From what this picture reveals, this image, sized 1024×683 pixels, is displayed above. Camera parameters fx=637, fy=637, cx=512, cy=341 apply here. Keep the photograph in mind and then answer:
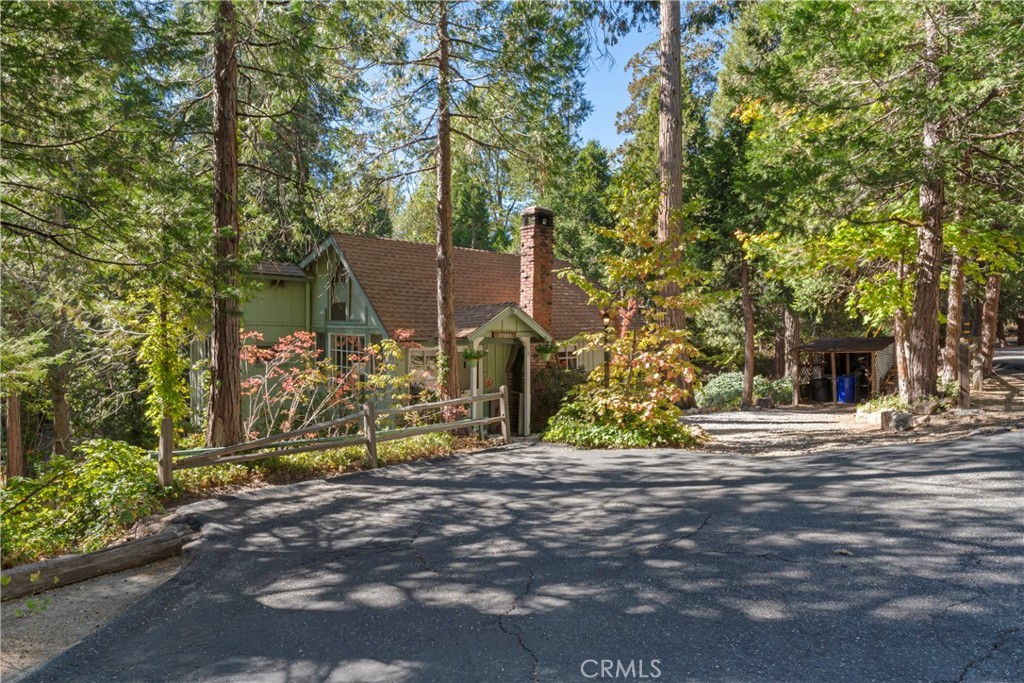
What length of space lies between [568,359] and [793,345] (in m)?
12.7

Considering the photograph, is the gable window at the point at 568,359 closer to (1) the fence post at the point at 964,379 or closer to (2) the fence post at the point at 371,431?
(2) the fence post at the point at 371,431

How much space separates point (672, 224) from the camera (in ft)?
42.3

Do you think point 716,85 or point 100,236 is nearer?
point 100,236

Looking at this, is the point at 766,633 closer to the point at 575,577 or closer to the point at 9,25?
the point at 575,577

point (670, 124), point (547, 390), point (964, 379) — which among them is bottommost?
point (547, 390)

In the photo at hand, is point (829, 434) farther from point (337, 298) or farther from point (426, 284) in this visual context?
point (337, 298)

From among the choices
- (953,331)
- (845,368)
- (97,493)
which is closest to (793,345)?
(845,368)

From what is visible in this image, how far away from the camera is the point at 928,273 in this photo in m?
13.0

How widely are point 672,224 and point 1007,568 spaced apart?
357 inches

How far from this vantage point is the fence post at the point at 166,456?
26.1ft

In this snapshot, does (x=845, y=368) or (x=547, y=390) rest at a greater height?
(x=845, y=368)

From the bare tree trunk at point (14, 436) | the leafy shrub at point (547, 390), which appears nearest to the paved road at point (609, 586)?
the leafy shrub at point (547, 390)

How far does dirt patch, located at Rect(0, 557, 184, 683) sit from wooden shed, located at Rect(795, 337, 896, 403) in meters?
22.6

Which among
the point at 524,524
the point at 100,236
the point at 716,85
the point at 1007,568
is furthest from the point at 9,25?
the point at 716,85
